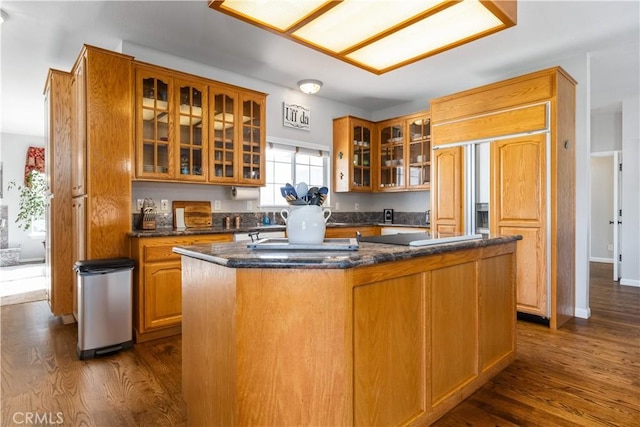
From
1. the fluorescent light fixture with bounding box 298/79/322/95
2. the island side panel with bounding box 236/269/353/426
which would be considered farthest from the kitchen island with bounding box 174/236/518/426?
the fluorescent light fixture with bounding box 298/79/322/95

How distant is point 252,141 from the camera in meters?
4.09

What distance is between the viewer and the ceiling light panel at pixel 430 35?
1.82m

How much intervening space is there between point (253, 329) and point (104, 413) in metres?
1.27

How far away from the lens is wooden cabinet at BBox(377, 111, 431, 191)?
194 inches

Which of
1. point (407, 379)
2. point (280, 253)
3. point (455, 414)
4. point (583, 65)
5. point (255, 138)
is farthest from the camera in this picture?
point (255, 138)

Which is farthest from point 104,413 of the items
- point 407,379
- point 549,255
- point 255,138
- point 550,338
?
point 549,255

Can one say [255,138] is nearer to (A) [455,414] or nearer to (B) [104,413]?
(B) [104,413]

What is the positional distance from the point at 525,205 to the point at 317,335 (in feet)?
9.73

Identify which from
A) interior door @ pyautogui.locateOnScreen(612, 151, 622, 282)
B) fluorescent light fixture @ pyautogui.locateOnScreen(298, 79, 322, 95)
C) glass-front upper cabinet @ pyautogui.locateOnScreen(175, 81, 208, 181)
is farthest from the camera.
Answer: interior door @ pyautogui.locateOnScreen(612, 151, 622, 282)

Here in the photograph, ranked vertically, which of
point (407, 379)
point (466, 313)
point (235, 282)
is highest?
point (235, 282)

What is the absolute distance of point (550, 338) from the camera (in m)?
3.12

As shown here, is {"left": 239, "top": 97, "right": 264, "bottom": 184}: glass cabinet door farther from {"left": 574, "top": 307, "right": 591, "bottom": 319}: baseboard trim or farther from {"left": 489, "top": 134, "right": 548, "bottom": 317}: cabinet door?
{"left": 574, "top": 307, "right": 591, "bottom": 319}: baseboard trim

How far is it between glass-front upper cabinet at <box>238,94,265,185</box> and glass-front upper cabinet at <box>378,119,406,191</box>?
206cm

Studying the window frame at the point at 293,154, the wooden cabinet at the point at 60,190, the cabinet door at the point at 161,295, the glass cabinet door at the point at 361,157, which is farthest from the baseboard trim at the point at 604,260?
the wooden cabinet at the point at 60,190
